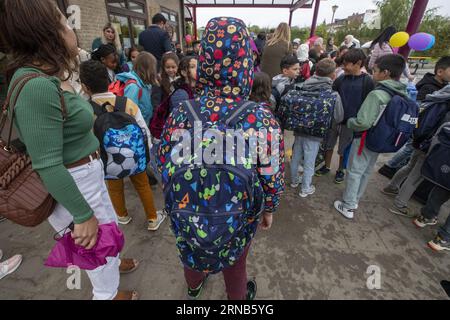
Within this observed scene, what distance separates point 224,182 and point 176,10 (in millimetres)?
14070

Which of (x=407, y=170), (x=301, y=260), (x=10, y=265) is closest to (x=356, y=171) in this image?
(x=407, y=170)

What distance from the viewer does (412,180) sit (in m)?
2.90

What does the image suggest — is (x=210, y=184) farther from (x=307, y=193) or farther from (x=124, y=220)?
(x=307, y=193)

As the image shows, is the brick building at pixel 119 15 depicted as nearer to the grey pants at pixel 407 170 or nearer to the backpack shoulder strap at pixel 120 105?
the backpack shoulder strap at pixel 120 105

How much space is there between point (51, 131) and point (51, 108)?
0.31ft

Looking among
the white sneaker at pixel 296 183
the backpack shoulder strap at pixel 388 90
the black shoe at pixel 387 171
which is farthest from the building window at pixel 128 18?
the black shoe at pixel 387 171

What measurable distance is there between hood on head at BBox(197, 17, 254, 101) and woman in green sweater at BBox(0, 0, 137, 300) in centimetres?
64

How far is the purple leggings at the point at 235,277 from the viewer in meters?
1.46

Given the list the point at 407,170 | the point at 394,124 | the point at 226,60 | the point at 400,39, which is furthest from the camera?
the point at 400,39
